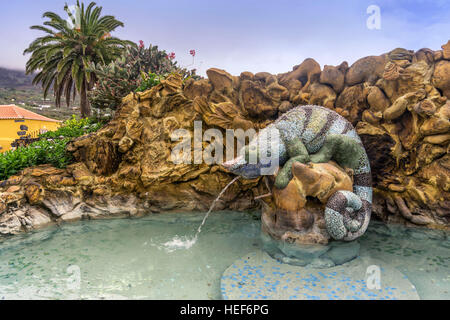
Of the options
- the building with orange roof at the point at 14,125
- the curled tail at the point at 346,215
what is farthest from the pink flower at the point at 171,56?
the building with orange roof at the point at 14,125

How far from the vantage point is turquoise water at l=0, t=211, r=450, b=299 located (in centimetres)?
302

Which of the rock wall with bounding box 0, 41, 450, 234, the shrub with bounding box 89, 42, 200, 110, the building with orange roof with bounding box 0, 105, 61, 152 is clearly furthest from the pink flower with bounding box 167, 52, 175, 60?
the building with orange roof with bounding box 0, 105, 61, 152

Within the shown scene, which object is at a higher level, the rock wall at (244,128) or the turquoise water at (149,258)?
the rock wall at (244,128)

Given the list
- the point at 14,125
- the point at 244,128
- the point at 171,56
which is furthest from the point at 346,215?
the point at 14,125

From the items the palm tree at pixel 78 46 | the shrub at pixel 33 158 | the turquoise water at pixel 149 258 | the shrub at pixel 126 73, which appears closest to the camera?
the turquoise water at pixel 149 258

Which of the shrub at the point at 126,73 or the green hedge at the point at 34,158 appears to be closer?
the green hedge at the point at 34,158

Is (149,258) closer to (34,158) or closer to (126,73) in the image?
(34,158)

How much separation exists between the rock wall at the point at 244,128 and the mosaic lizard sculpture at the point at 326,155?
73cm

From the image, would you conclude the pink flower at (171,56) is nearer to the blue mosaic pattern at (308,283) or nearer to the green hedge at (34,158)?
the green hedge at (34,158)

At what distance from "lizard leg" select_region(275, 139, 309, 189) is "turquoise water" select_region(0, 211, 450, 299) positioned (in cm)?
110

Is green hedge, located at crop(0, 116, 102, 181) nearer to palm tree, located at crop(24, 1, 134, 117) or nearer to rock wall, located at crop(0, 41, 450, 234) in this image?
rock wall, located at crop(0, 41, 450, 234)

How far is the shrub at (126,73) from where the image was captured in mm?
7566

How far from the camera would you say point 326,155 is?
398 cm
